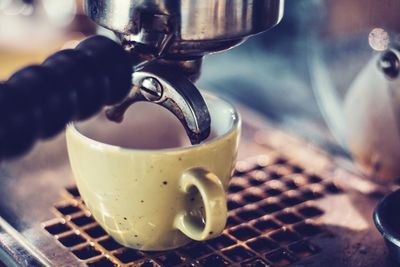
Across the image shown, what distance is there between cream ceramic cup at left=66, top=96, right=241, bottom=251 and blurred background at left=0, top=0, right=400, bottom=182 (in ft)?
0.58

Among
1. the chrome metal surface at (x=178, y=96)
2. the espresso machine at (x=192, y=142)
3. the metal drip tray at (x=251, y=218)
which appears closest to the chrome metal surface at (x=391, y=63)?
the espresso machine at (x=192, y=142)

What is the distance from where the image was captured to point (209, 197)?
19.3 inches

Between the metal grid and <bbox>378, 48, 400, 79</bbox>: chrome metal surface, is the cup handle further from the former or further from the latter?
<bbox>378, 48, 400, 79</bbox>: chrome metal surface

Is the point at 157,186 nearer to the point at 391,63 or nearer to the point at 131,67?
the point at 131,67

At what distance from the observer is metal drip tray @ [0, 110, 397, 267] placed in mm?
552

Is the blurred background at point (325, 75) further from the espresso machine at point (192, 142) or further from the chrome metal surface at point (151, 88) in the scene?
the chrome metal surface at point (151, 88)

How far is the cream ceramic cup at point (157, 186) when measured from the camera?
51cm

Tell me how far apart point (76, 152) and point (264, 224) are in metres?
0.19

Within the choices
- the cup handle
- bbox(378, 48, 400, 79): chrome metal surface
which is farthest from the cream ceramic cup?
bbox(378, 48, 400, 79): chrome metal surface

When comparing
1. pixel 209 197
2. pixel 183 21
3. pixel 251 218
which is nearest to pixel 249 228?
pixel 251 218

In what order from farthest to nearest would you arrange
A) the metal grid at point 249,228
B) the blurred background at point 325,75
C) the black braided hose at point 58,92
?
the blurred background at point 325,75, the metal grid at point 249,228, the black braided hose at point 58,92

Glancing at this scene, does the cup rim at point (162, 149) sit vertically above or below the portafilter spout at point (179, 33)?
below

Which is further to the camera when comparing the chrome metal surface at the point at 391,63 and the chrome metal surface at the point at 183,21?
the chrome metal surface at the point at 391,63

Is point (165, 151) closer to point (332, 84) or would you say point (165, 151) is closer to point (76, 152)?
point (76, 152)
